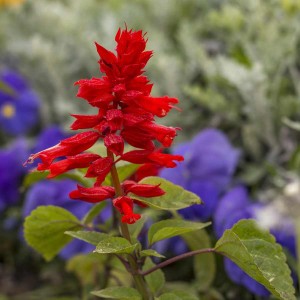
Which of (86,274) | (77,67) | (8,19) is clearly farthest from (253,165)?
(8,19)

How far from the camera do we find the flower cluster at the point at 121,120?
71 centimetres

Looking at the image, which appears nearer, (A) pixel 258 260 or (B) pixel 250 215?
(A) pixel 258 260

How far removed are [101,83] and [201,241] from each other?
1.21 ft

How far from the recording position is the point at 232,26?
1637 millimetres

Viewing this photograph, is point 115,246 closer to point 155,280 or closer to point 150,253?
point 150,253

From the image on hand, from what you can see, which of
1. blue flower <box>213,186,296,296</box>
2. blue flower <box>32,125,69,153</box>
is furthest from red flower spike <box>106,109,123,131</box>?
A: blue flower <box>32,125,69,153</box>

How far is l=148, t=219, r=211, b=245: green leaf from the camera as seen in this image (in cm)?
76

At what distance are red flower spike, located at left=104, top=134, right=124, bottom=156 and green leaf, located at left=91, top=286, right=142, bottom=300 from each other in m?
0.18

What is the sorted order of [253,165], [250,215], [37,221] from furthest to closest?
[253,165] < [250,215] < [37,221]

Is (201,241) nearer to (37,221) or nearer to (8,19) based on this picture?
(37,221)

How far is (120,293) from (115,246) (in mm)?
83

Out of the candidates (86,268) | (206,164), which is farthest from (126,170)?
(206,164)

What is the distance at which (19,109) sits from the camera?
1.92 meters

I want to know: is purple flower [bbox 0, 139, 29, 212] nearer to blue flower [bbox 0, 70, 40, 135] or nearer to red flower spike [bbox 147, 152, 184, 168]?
blue flower [bbox 0, 70, 40, 135]
